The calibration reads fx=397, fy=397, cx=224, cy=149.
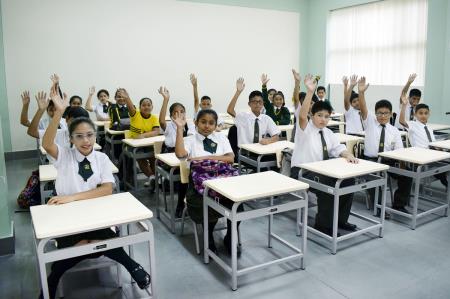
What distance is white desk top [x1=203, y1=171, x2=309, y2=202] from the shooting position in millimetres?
2438

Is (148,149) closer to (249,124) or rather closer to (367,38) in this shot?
(249,124)

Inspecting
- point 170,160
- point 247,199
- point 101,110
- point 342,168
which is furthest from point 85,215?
point 101,110

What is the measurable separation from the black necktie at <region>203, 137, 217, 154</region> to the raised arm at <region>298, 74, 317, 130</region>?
2.66ft

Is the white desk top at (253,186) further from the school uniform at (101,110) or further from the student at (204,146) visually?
the school uniform at (101,110)

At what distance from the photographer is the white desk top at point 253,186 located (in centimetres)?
244

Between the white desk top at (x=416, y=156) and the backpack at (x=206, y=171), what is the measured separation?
1.52m

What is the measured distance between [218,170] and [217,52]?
230 inches

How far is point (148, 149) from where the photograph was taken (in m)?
4.62

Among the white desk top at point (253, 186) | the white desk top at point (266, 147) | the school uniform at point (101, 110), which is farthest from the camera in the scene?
the school uniform at point (101, 110)

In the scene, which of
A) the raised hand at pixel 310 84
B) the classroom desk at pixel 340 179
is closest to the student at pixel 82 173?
the classroom desk at pixel 340 179

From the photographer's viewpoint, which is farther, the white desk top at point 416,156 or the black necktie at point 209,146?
the white desk top at point 416,156

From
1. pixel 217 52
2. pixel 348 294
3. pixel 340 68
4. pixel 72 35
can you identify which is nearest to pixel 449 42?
pixel 340 68

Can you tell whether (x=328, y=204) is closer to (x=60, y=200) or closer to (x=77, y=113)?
(x=60, y=200)

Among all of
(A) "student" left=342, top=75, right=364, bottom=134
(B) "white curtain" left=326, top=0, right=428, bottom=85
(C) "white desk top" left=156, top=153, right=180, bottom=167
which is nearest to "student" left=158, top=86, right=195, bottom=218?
(C) "white desk top" left=156, top=153, right=180, bottom=167
